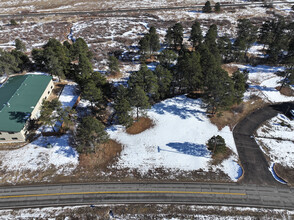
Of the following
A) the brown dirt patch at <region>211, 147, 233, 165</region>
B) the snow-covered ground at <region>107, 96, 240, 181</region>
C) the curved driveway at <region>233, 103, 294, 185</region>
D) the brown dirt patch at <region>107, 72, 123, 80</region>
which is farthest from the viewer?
the brown dirt patch at <region>107, 72, 123, 80</region>

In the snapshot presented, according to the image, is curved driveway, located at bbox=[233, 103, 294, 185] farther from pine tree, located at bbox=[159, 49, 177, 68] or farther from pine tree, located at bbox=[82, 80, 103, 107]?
pine tree, located at bbox=[82, 80, 103, 107]

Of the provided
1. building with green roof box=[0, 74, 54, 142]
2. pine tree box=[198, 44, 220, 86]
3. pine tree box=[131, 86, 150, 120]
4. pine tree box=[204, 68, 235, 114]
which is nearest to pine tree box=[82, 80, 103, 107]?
pine tree box=[131, 86, 150, 120]

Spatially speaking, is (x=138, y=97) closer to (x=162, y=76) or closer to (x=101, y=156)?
(x=162, y=76)

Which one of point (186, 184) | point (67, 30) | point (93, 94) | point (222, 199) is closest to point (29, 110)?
point (93, 94)

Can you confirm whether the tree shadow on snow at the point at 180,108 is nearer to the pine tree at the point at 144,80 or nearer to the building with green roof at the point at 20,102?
the pine tree at the point at 144,80

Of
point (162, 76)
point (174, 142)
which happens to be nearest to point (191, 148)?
→ point (174, 142)

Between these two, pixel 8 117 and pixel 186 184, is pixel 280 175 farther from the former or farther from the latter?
pixel 8 117
